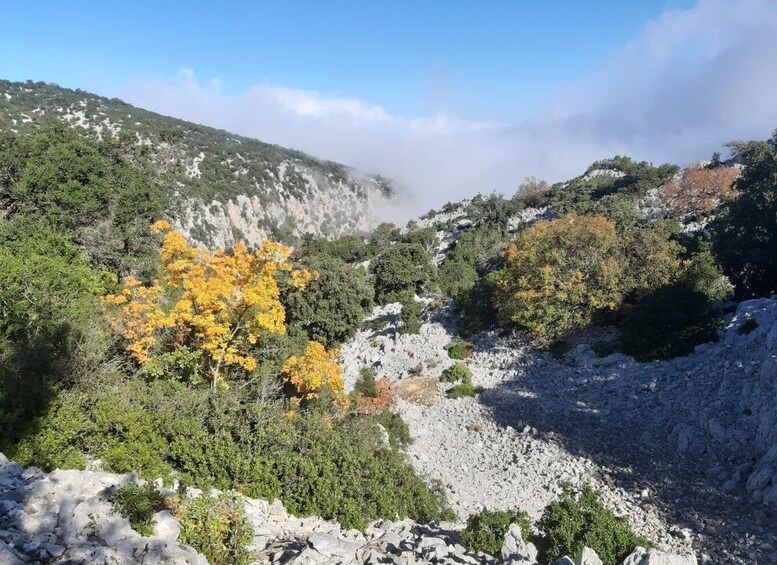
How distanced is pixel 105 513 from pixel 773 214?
88.3 ft

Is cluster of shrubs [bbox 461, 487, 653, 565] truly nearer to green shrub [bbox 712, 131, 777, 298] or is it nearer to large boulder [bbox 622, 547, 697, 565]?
large boulder [bbox 622, 547, 697, 565]

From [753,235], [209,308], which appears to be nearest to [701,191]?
[753,235]

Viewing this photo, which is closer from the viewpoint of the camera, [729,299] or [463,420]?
[463,420]

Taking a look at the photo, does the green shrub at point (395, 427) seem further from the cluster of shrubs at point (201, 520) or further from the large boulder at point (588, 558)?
the cluster of shrubs at point (201, 520)

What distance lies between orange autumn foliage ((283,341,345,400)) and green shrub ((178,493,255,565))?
7564 millimetres

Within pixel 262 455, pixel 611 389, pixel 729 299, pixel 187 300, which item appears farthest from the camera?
pixel 729 299

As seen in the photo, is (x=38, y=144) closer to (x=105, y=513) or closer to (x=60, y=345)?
(x=60, y=345)

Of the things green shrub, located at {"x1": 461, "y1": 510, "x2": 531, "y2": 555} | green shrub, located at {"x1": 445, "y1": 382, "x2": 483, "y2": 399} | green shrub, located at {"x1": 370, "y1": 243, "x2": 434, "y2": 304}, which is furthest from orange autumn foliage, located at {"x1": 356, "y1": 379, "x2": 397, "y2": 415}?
green shrub, located at {"x1": 370, "y1": 243, "x2": 434, "y2": 304}

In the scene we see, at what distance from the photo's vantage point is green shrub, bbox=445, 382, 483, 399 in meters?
22.0

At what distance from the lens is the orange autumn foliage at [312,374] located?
15.2m

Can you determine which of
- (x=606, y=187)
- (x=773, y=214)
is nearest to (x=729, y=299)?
(x=773, y=214)

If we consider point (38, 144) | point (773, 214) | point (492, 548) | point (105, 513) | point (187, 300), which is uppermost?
point (773, 214)

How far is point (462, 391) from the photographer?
22016 mm

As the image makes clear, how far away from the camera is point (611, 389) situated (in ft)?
64.1
